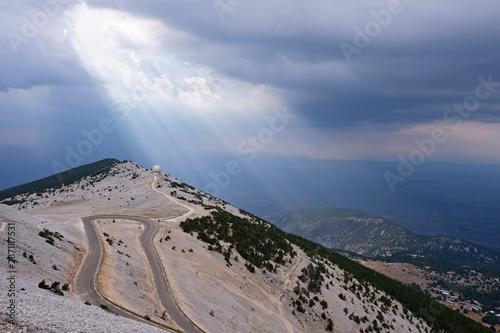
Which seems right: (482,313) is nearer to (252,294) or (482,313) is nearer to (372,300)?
(372,300)

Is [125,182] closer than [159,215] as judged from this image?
No

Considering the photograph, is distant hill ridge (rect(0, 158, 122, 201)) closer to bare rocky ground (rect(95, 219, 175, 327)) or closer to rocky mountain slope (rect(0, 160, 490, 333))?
rocky mountain slope (rect(0, 160, 490, 333))

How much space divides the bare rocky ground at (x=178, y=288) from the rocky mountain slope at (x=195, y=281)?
0.13 metres

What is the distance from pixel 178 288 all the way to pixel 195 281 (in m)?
3.87

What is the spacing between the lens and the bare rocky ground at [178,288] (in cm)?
1659

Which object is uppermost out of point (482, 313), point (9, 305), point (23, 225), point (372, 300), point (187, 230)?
point (482, 313)

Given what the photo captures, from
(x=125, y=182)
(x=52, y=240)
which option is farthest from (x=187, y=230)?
(x=125, y=182)

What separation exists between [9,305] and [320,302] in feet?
117

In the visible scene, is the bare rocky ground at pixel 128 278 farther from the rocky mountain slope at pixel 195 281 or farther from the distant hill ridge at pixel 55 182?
the distant hill ridge at pixel 55 182

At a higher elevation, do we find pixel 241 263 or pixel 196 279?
pixel 241 263

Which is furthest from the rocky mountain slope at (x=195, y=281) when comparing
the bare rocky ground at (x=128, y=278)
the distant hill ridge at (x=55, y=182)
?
the distant hill ridge at (x=55, y=182)

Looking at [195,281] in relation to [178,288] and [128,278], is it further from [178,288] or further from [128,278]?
[128,278]

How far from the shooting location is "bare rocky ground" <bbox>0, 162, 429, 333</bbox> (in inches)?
653

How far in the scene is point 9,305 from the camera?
47.2 feet
